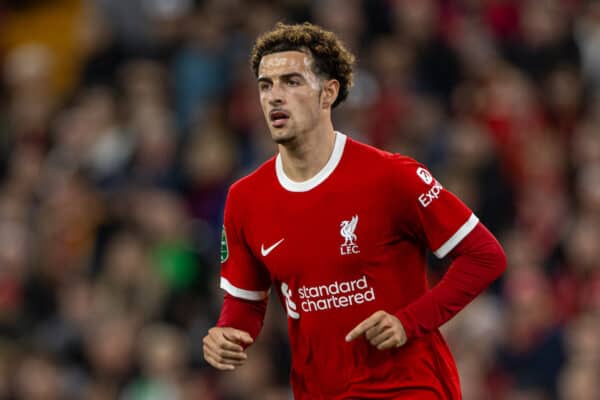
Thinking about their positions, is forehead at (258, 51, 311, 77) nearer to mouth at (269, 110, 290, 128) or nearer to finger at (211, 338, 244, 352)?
mouth at (269, 110, 290, 128)

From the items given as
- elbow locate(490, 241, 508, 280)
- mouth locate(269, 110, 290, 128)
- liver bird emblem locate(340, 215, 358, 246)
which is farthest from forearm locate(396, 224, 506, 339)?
mouth locate(269, 110, 290, 128)

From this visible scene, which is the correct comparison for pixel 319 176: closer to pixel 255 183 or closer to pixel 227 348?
pixel 255 183

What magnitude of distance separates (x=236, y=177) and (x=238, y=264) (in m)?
4.74

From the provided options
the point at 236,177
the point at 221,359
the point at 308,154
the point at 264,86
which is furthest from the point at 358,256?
the point at 236,177

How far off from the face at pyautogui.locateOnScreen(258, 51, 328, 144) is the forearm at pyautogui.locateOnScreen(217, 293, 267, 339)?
0.79 metres

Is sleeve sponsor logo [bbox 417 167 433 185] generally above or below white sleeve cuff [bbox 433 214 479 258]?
above

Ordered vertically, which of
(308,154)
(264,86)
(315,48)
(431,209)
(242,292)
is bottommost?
(242,292)

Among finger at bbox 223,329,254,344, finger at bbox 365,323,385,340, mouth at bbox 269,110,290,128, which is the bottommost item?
finger at bbox 223,329,254,344

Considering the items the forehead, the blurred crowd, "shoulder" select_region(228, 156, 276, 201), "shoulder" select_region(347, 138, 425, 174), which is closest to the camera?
"shoulder" select_region(347, 138, 425, 174)

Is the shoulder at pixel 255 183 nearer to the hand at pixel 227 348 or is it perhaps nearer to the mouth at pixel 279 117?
the mouth at pixel 279 117

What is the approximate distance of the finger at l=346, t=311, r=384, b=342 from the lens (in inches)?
206

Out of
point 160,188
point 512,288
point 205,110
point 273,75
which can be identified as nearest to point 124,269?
point 160,188

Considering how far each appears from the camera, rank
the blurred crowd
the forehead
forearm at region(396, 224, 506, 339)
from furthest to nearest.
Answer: the blurred crowd → the forehead → forearm at region(396, 224, 506, 339)

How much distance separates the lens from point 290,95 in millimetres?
5594
